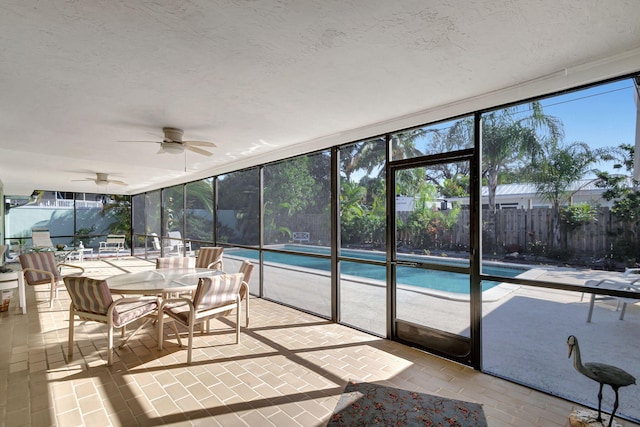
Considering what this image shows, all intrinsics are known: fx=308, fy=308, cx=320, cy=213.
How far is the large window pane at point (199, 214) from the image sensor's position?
29.7 ft

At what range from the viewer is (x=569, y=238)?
8.20ft

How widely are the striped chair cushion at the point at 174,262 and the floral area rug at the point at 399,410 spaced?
3.21 m

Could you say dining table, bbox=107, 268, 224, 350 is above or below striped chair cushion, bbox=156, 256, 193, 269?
below

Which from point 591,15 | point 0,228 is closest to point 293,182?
point 591,15

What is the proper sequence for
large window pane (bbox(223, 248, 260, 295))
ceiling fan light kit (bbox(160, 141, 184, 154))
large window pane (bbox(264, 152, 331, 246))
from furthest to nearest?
large window pane (bbox(223, 248, 260, 295)) → large window pane (bbox(264, 152, 331, 246)) → ceiling fan light kit (bbox(160, 141, 184, 154))

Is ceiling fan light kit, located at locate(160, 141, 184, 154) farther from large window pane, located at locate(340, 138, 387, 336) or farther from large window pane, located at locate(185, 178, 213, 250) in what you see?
large window pane, located at locate(185, 178, 213, 250)

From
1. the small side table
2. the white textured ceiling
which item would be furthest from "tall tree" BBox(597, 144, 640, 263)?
the small side table

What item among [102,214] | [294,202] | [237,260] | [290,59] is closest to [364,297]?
[294,202]

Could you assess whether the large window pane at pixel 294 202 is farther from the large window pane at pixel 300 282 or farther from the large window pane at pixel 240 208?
the large window pane at pixel 240 208

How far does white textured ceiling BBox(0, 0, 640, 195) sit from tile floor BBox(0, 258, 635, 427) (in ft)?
8.01

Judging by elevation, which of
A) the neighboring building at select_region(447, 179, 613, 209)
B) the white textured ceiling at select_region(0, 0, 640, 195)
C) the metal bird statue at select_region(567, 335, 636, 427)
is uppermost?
the white textured ceiling at select_region(0, 0, 640, 195)

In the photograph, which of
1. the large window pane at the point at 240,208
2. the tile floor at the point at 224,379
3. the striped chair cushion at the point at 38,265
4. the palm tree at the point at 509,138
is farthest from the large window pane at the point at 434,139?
the large window pane at the point at 240,208

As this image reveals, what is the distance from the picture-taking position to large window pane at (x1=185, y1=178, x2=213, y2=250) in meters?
9.06

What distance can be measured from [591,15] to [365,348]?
318 cm
